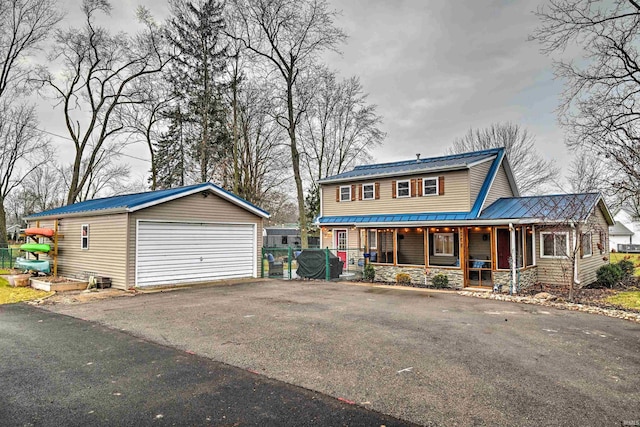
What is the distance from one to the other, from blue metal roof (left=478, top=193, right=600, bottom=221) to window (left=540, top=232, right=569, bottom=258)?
3.89 feet

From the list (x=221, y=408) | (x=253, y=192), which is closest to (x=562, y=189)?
(x=253, y=192)

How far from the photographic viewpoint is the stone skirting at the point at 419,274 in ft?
44.3

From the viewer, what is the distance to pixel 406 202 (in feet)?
55.6

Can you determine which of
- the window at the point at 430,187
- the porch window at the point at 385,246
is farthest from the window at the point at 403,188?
the porch window at the point at 385,246

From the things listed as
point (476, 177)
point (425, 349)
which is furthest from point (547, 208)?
point (425, 349)

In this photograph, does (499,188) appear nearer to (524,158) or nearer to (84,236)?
(524,158)

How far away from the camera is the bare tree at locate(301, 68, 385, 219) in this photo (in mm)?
29031

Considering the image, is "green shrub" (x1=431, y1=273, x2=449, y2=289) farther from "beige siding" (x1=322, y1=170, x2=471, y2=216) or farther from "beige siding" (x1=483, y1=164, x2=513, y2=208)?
"beige siding" (x1=483, y1=164, x2=513, y2=208)

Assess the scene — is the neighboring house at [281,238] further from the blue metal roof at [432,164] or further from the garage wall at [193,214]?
the garage wall at [193,214]

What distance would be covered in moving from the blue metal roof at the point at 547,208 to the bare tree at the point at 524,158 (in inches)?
648

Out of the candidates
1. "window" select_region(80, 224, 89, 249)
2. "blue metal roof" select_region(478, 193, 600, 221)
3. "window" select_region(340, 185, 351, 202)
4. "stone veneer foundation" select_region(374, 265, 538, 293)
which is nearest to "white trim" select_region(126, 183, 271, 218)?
"window" select_region(80, 224, 89, 249)

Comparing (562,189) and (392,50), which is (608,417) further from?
(562,189)

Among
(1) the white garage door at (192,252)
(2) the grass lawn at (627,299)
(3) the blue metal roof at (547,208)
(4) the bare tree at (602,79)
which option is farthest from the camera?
(4) the bare tree at (602,79)

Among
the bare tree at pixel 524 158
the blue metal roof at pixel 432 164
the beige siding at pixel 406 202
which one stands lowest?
the beige siding at pixel 406 202
